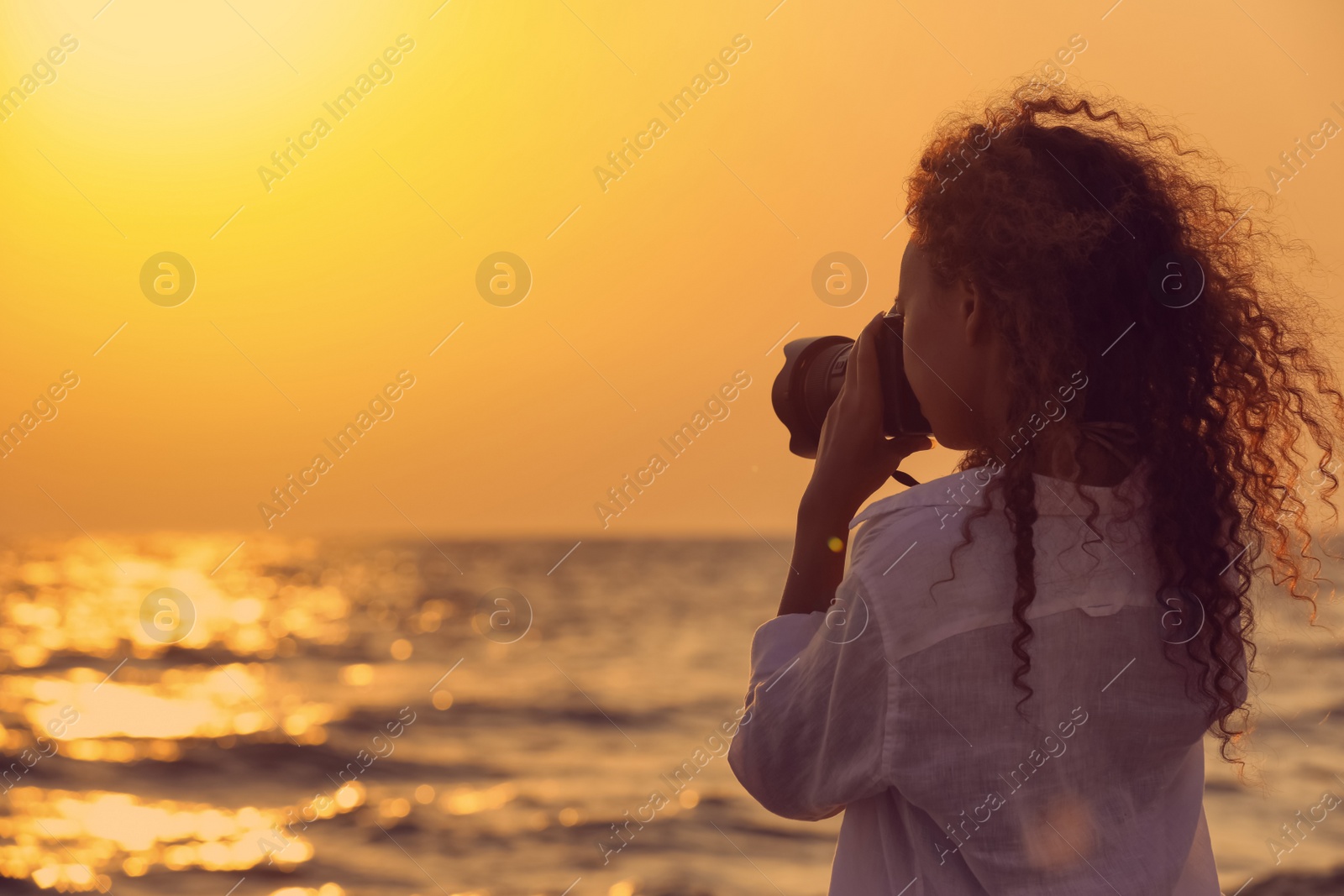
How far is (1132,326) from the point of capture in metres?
1.15

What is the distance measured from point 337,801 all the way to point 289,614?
21.6 m

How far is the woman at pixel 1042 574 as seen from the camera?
1.08 meters

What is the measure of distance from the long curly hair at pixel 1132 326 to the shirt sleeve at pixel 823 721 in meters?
0.14

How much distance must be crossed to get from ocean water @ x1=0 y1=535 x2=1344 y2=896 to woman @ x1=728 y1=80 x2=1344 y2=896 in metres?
0.26

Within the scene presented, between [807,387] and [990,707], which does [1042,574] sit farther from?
[807,387]

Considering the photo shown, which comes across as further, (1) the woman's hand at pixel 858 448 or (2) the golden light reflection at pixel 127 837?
(2) the golden light reflection at pixel 127 837

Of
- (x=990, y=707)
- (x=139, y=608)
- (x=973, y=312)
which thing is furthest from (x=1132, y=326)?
(x=139, y=608)

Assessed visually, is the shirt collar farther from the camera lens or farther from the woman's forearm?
the camera lens

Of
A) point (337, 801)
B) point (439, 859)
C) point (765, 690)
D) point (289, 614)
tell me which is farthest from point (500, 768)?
point (289, 614)

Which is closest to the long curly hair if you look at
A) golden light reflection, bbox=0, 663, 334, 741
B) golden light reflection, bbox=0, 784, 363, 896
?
golden light reflection, bbox=0, 784, 363, 896

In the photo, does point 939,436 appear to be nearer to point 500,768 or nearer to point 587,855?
point 587,855

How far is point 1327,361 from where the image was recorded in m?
1.41

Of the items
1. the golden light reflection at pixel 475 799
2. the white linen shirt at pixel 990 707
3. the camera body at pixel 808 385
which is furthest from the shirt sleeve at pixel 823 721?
the golden light reflection at pixel 475 799

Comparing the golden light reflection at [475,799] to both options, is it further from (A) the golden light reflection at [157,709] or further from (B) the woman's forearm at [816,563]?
(B) the woman's forearm at [816,563]
